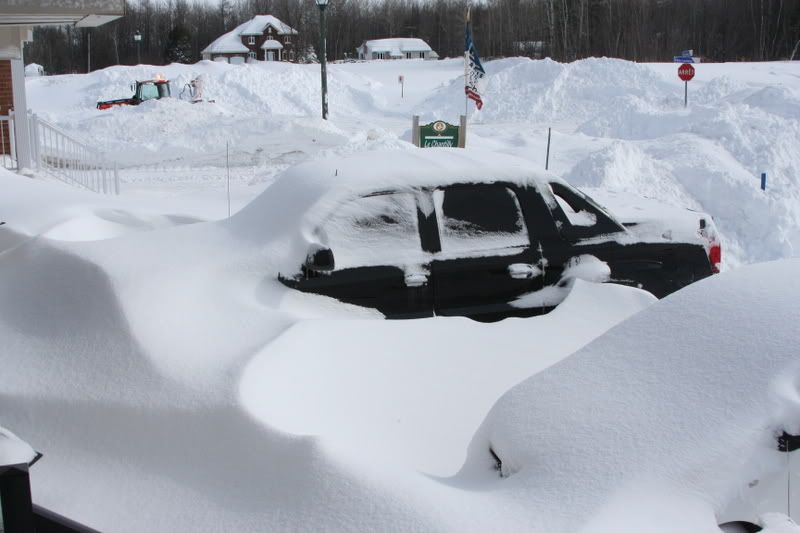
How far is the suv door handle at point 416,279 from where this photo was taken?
6105 mm

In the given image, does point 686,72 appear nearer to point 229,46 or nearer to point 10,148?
point 10,148

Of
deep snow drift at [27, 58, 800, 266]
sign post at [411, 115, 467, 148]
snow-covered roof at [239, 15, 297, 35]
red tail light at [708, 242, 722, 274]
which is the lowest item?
deep snow drift at [27, 58, 800, 266]

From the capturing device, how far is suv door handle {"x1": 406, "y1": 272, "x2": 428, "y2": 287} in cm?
611

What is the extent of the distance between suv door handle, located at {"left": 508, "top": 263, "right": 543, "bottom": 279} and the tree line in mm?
46368

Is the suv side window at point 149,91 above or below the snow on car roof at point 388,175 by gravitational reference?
below

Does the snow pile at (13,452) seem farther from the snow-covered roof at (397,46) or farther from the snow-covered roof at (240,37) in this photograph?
the snow-covered roof at (397,46)

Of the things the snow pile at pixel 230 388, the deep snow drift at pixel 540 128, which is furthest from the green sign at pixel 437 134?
the snow pile at pixel 230 388

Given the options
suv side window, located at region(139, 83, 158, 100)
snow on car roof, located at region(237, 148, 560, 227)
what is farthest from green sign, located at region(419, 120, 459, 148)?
suv side window, located at region(139, 83, 158, 100)

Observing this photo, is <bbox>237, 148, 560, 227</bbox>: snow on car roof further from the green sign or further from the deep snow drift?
the green sign

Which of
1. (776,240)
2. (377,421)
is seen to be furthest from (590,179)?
(377,421)

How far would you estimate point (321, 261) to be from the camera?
5805 mm

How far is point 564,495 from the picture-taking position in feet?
9.62

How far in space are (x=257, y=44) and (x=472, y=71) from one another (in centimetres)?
5623

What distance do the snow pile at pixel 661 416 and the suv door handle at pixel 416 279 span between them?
2.43 m
